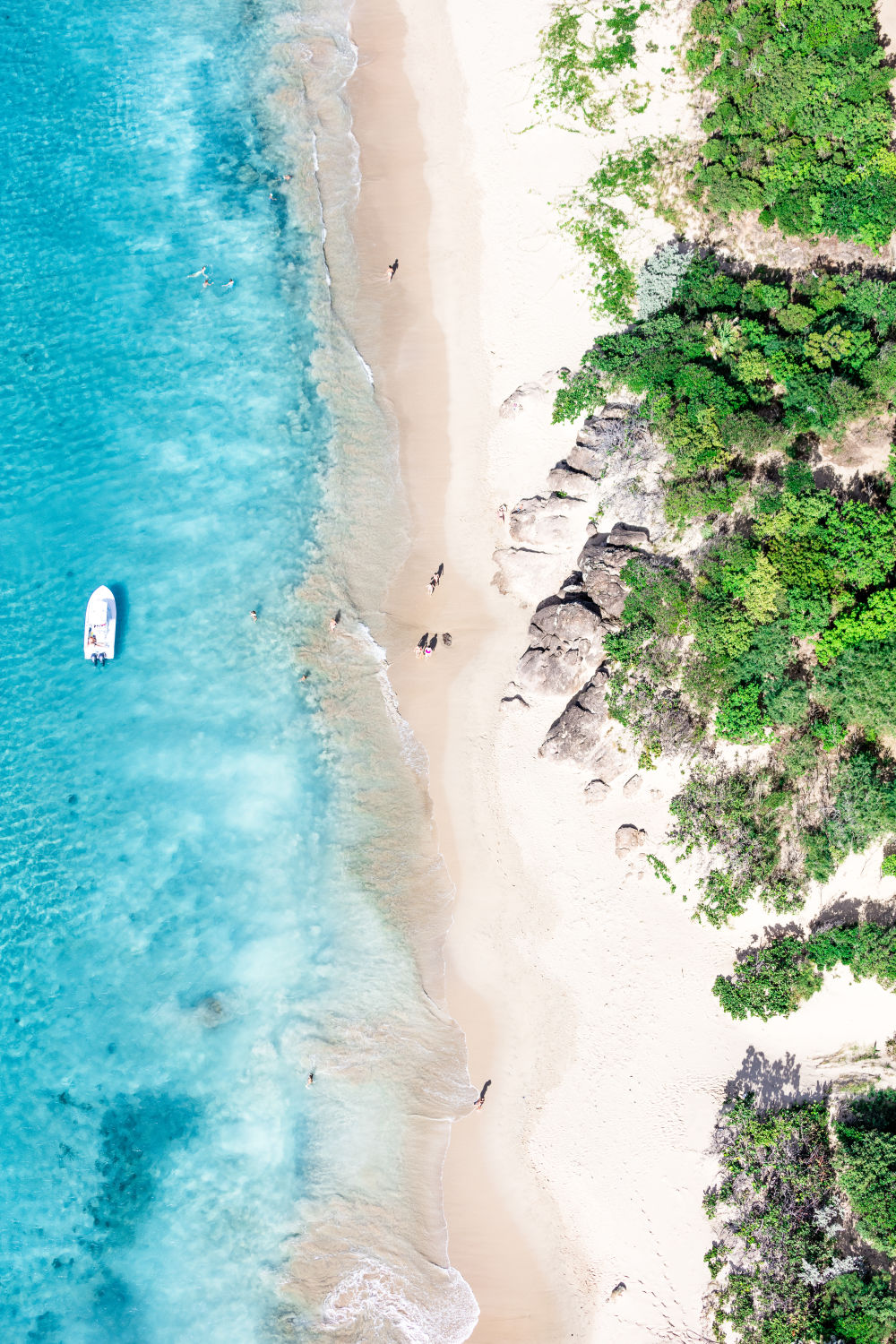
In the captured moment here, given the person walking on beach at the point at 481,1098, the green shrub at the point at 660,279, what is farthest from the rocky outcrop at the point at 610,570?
the person walking on beach at the point at 481,1098

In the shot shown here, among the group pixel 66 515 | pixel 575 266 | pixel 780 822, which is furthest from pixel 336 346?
pixel 780 822

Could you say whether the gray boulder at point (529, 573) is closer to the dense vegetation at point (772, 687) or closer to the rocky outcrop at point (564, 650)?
the rocky outcrop at point (564, 650)

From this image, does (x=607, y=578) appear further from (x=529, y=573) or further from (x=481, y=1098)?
(x=481, y=1098)

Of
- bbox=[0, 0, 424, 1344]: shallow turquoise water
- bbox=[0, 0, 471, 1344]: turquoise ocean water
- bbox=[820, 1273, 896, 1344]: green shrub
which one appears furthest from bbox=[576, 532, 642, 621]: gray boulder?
bbox=[820, 1273, 896, 1344]: green shrub

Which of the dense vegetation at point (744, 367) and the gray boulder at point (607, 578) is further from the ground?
the dense vegetation at point (744, 367)

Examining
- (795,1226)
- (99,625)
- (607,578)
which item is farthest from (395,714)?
(795,1226)

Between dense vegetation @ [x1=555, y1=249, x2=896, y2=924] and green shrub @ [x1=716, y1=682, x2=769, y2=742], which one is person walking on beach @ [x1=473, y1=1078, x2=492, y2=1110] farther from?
green shrub @ [x1=716, y1=682, x2=769, y2=742]
